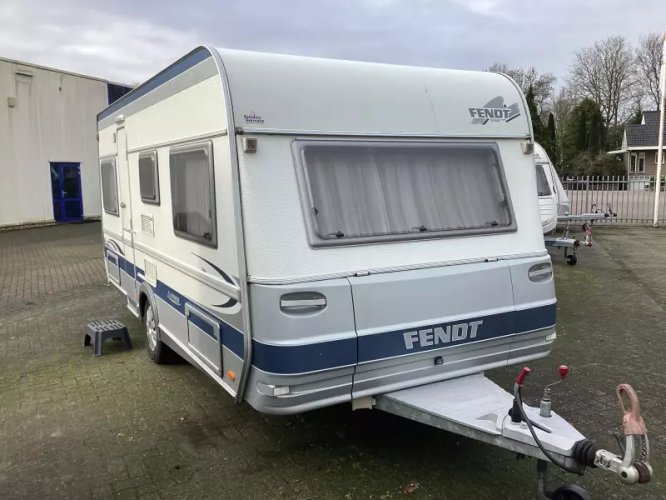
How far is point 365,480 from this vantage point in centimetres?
370

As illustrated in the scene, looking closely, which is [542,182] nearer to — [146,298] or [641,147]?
[146,298]

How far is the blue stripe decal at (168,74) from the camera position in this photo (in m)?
3.83

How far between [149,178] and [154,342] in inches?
64.4

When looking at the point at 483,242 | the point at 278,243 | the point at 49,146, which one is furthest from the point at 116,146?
the point at 49,146

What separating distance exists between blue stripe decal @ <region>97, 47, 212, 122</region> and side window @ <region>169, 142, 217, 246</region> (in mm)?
546

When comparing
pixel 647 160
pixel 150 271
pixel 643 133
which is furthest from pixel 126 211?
pixel 647 160

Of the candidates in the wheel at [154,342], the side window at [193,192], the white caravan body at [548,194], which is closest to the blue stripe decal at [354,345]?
the side window at [193,192]

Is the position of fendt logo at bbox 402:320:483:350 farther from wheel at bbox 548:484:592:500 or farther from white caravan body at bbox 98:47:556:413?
wheel at bbox 548:484:592:500

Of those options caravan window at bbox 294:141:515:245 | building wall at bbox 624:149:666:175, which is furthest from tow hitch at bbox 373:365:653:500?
building wall at bbox 624:149:666:175

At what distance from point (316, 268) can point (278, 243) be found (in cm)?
27

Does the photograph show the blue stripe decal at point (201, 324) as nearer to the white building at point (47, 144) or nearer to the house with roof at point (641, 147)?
the white building at point (47, 144)

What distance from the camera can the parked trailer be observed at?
11.2 feet

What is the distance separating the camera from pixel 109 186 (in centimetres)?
711

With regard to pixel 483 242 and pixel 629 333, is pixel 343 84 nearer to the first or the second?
pixel 483 242
